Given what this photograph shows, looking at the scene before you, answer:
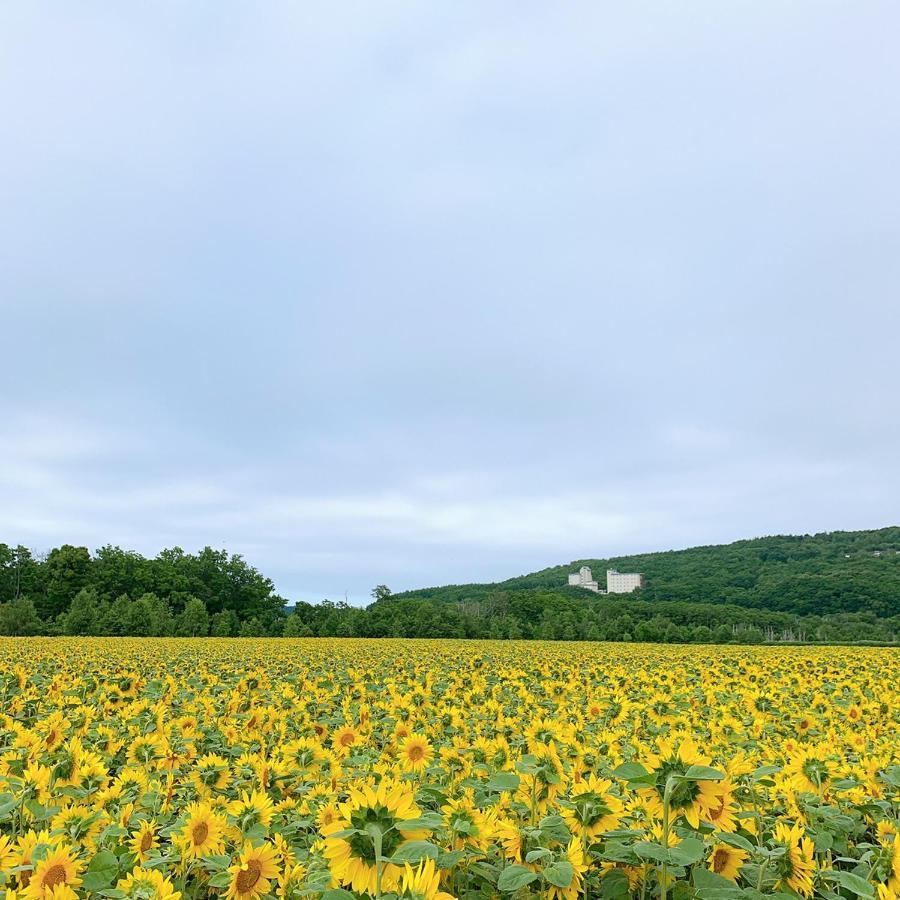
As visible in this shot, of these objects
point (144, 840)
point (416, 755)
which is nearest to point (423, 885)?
point (144, 840)

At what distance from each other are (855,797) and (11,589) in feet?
262

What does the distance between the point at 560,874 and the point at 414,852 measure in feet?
1.72

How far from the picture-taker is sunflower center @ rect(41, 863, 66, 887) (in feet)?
6.71

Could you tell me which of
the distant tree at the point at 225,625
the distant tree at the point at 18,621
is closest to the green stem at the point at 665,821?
the distant tree at the point at 225,625

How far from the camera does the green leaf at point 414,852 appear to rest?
155cm

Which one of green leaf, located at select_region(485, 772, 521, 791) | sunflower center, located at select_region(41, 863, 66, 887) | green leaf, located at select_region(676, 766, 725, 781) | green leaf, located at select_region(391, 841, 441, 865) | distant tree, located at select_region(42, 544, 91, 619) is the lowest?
sunflower center, located at select_region(41, 863, 66, 887)

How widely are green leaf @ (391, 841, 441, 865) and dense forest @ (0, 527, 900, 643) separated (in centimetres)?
4670

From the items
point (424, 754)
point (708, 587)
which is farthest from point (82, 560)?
point (424, 754)

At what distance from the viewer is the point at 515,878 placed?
75.0 inches

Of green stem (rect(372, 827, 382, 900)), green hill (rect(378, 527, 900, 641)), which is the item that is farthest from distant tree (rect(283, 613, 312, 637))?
green stem (rect(372, 827, 382, 900))

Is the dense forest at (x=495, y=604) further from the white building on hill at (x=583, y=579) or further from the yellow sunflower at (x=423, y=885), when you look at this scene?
the yellow sunflower at (x=423, y=885)

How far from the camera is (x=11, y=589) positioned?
225 ft

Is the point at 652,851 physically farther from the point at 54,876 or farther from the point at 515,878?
the point at 54,876

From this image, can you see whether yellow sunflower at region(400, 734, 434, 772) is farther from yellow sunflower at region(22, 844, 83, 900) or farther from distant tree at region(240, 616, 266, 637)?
distant tree at region(240, 616, 266, 637)
